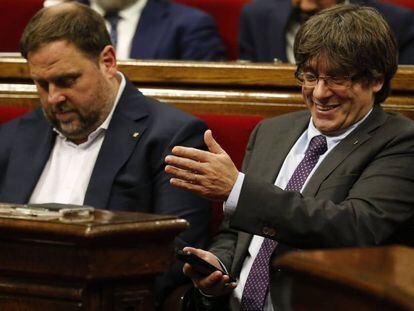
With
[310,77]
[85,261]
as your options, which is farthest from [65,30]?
[85,261]

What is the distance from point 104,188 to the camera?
1.46 meters

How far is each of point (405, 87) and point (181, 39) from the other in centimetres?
63

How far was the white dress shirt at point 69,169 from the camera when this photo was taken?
1515mm

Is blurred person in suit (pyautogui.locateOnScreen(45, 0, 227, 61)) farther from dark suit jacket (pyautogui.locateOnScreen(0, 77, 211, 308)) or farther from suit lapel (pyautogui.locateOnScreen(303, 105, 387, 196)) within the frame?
suit lapel (pyautogui.locateOnScreen(303, 105, 387, 196))

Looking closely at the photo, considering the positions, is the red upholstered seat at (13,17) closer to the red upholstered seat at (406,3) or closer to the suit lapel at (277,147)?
the red upholstered seat at (406,3)

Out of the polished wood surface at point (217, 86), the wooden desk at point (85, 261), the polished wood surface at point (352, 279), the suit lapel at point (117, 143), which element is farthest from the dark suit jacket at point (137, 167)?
the polished wood surface at point (352, 279)

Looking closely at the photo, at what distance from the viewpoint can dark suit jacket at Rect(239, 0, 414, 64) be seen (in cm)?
188

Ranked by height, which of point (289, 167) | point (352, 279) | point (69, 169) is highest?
point (352, 279)

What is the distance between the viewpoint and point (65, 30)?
5.02 ft

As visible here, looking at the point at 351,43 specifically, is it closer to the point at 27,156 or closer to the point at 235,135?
the point at 235,135

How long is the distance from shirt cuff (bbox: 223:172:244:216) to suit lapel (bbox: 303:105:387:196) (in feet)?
0.39

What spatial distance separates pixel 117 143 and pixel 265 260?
1.08 ft

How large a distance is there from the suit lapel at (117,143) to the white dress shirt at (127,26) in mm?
500

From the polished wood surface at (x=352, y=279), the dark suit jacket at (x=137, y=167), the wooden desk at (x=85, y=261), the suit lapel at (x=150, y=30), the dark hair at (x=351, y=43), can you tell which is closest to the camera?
the polished wood surface at (x=352, y=279)
